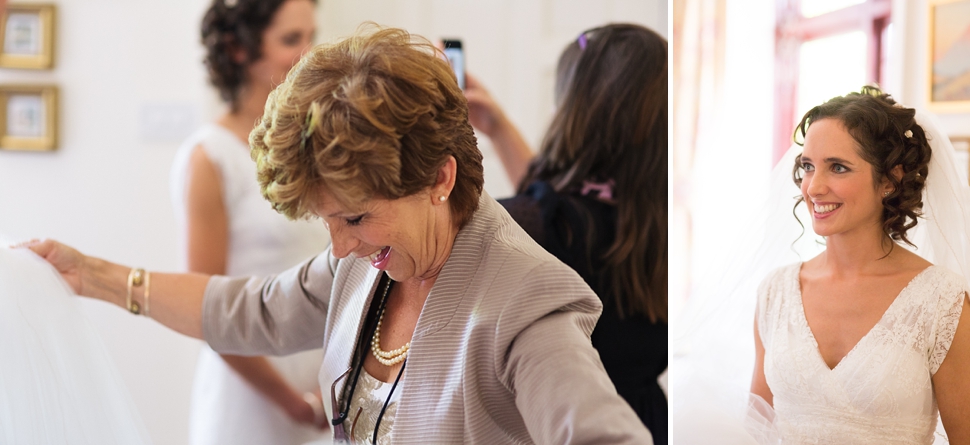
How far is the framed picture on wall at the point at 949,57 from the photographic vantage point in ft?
3.67

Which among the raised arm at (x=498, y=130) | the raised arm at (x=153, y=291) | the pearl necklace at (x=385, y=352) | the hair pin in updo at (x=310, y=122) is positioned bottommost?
the pearl necklace at (x=385, y=352)

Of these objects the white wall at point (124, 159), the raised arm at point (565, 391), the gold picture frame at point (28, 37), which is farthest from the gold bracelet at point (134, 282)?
the gold picture frame at point (28, 37)

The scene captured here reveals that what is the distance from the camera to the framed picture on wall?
1.12 metres

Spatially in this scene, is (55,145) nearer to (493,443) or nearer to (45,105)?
(45,105)

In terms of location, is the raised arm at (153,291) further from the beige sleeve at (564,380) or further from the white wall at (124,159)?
the white wall at (124,159)

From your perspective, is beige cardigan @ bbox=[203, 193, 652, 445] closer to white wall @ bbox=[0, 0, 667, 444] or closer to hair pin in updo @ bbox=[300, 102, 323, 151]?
hair pin in updo @ bbox=[300, 102, 323, 151]

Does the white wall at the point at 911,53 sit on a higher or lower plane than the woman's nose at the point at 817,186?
higher

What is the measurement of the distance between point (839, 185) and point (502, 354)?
21.3 inches

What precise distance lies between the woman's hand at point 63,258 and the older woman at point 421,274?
47 cm

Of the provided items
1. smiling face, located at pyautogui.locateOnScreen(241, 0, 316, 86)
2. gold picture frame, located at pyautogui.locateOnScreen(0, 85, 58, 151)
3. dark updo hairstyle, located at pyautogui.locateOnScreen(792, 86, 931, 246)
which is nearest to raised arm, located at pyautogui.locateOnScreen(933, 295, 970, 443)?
dark updo hairstyle, located at pyautogui.locateOnScreen(792, 86, 931, 246)

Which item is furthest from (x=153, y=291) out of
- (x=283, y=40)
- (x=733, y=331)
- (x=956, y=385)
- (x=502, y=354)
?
(x=956, y=385)

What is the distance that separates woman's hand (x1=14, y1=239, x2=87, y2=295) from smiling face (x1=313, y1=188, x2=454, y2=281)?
1.87ft

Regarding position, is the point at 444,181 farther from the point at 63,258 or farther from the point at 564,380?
the point at 63,258

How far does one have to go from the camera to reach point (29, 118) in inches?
90.2
